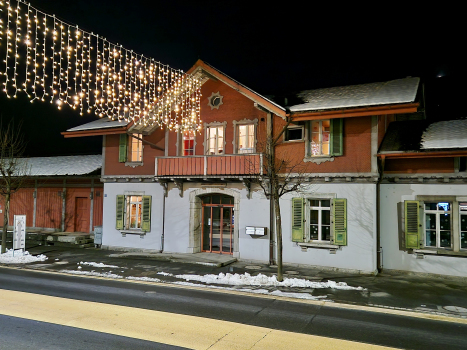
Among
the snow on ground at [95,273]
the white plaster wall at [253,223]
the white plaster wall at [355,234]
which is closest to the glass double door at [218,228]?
the white plaster wall at [253,223]

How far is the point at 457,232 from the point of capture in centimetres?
1250

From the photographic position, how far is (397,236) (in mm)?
13430

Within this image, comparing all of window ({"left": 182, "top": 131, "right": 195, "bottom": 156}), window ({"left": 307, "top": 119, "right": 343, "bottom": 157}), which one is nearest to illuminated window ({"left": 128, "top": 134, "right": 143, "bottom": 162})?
window ({"left": 182, "top": 131, "right": 195, "bottom": 156})

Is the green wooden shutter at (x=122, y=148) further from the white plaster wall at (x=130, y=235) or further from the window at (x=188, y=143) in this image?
the window at (x=188, y=143)

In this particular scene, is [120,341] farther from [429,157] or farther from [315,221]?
[429,157]

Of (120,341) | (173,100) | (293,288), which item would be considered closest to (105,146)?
(173,100)

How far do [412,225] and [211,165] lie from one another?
325 inches

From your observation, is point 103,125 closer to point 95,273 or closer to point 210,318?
point 95,273

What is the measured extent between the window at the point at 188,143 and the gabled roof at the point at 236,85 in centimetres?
283

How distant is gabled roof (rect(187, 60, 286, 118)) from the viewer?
46.7 feet

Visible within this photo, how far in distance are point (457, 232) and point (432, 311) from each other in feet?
15.8

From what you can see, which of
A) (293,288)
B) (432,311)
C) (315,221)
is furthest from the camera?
(315,221)

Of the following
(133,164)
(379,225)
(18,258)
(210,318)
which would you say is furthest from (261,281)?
(18,258)

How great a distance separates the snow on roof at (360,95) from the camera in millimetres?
13117
